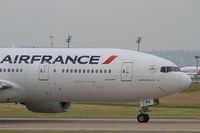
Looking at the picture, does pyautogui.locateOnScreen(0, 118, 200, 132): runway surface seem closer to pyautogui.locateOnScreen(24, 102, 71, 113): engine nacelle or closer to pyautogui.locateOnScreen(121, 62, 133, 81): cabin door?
pyautogui.locateOnScreen(24, 102, 71, 113): engine nacelle

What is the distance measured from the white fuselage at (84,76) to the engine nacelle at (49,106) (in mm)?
796

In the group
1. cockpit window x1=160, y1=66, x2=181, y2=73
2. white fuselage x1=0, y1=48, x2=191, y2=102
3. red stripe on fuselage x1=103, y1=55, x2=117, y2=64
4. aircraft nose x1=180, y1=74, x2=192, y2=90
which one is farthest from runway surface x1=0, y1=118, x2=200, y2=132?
red stripe on fuselage x1=103, y1=55, x2=117, y2=64

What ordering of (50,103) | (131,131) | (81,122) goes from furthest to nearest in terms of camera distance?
(50,103)
(81,122)
(131,131)

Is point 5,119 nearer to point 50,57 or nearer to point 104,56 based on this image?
point 50,57

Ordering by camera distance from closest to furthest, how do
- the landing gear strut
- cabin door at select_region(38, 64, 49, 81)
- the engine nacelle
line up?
1. the landing gear strut
2. cabin door at select_region(38, 64, 49, 81)
3. the engine nacelle

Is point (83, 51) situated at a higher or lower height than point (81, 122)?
higher

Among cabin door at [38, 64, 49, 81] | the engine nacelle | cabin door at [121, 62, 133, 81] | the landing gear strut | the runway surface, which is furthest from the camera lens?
the engine nacelle

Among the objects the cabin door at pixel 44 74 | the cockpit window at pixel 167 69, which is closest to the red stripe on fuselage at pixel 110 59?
the cockpit window at pixel 167 69

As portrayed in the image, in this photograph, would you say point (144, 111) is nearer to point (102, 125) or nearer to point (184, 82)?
point (184, 82)

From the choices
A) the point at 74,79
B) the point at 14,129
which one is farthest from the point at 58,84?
the point at 14,129

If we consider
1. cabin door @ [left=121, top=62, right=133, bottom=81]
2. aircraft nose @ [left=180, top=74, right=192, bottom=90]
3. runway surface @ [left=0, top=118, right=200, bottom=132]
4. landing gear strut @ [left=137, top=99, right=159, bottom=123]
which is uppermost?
cabin door @ [left=121, top=62, right=133, bottom=81]

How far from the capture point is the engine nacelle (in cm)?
3928

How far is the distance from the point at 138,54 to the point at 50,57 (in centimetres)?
520

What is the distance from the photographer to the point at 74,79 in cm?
3753
